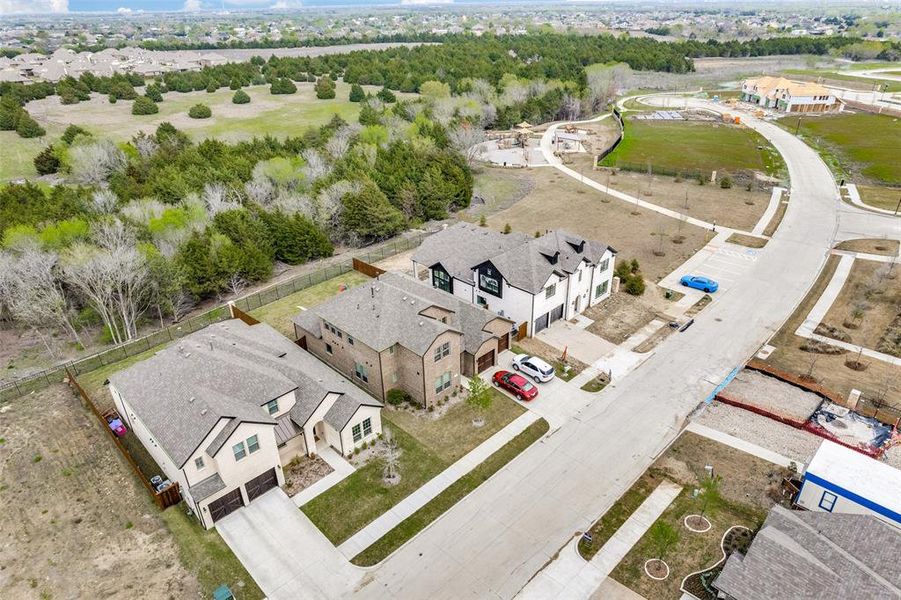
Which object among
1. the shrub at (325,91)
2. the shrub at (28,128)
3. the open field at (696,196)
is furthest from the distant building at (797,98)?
the shrub at (28,128)

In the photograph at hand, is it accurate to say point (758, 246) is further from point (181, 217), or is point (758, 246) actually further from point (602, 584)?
point (181, 217)

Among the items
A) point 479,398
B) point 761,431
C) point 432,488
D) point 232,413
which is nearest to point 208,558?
point 232,413

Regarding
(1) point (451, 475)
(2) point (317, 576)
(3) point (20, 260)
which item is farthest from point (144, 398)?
(3) point (20, 260)

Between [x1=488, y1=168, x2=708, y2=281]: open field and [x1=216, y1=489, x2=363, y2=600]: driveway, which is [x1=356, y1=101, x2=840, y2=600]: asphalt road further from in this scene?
[x1=488, y1=168, x2=708, y2=281]: open field

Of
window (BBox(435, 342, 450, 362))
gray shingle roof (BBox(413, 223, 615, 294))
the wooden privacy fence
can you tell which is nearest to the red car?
window (BBox(435, 342, 450, 362))

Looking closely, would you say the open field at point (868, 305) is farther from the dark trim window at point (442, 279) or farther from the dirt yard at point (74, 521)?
the dirt yard at point (74, 521)

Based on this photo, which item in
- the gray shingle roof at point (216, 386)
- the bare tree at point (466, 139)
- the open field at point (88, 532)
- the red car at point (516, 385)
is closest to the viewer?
the open field at point (88, 532)

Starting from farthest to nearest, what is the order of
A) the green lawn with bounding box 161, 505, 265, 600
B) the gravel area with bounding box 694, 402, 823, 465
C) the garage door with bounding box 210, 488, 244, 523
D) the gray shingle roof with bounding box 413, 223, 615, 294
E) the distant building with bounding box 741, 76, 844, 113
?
the distant building with bounding box 741, 76, 844, 113 → the gray shingle roof with bounding box 413, 223, 615, 294 → the gravel area with bounding box 694, 402, 823, 465 → the garage door with bounding box 210, 488, 244, 523 → the green lawn with bounding box 161, 505, 265, 600
